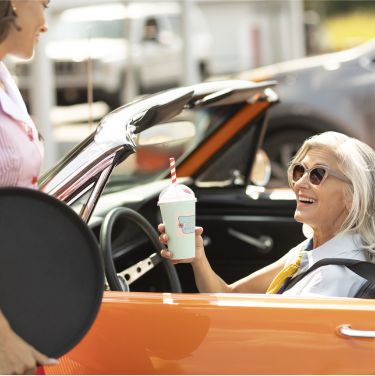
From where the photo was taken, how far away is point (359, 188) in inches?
71.2

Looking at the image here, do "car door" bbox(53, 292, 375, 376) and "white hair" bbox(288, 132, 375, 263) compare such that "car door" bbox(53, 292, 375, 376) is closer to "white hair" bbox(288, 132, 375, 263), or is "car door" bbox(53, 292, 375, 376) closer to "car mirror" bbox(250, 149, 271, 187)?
"white hair" bbox(288, 132, 375, 263)

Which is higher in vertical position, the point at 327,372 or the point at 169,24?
the point at 169,24

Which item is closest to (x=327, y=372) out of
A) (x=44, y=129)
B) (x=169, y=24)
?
(x=44, y=129)

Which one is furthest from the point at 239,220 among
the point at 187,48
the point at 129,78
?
the point at 129,78

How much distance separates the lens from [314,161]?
6.30 feet

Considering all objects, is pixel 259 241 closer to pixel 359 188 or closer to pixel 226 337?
pixel 359 188

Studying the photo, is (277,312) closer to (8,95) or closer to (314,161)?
(314,161)

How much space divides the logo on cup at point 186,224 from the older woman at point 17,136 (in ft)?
1.63

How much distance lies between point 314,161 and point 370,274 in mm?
429

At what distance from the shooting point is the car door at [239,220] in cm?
284

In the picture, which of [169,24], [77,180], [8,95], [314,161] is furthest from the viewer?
[169,24]

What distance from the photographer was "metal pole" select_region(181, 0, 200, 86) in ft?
24.4

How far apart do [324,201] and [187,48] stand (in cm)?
600

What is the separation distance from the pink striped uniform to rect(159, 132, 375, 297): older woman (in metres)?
0.55
